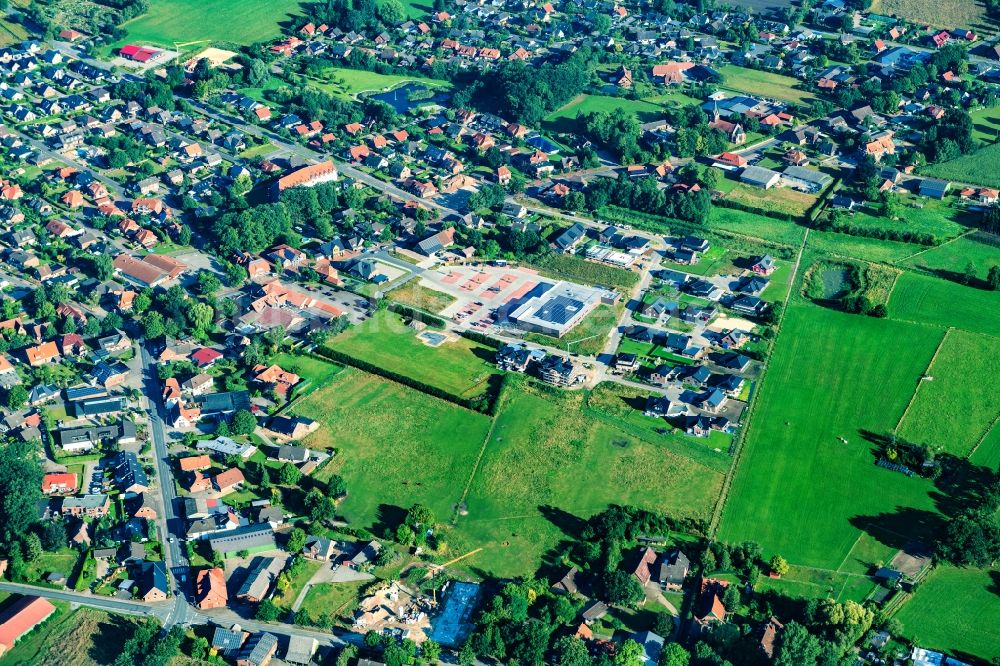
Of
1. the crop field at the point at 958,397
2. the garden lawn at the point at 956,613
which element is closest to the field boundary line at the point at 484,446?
the garden lawn at the point at 956,613

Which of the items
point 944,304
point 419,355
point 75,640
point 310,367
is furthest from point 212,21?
point 75,640

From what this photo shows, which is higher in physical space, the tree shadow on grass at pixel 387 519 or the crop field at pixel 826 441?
the crop field at pixel 826 441

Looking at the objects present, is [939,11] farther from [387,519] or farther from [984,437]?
[387,519]

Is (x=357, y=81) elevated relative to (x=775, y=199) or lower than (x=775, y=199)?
lower

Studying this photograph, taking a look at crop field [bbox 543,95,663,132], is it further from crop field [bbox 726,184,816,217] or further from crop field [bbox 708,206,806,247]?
crop field [bbox 708,206,806,247]

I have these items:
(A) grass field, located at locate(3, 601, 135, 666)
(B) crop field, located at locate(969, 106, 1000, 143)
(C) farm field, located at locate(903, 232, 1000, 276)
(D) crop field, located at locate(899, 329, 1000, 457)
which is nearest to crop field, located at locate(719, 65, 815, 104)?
(B) crop field, located at locate(969, 106, 1000, 143)

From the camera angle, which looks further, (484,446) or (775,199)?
(775,199)

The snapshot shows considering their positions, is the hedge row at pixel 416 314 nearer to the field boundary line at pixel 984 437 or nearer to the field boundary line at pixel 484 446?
the field boundary line at pixel 484 446
